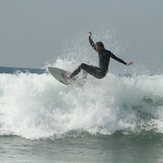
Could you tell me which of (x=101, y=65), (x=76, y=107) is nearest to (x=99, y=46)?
(x=101, y=65)

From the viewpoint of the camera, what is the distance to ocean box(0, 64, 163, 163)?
7.25 m

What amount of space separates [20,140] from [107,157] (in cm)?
266

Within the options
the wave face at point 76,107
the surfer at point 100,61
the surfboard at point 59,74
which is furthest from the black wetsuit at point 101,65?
the surfboard at point 59,74

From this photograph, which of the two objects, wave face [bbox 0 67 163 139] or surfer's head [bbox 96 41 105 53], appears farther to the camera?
surfer's head [bbox 96 41 105 53]

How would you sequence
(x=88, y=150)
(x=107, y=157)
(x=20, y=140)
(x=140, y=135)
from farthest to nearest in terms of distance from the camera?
1. (x=140, y=135)
2. (x=20, y=140)
3. (x=88, y=150)
4. (x=107, y=157)

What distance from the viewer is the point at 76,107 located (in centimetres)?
1061

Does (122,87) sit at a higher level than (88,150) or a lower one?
higher

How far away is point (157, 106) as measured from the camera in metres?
11.9

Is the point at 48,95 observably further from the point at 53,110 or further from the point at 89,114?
the point at 89,114

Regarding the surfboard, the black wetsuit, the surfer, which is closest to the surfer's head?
the surfer

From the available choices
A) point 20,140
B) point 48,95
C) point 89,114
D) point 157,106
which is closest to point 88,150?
point 20,140

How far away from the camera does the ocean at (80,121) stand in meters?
7.25

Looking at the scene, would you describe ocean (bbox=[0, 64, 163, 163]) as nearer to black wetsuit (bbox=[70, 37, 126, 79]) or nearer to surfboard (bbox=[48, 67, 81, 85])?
surfboard (bbox=[48, 67, 81, 85])

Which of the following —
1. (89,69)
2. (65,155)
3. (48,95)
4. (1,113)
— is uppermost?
(89,69)
